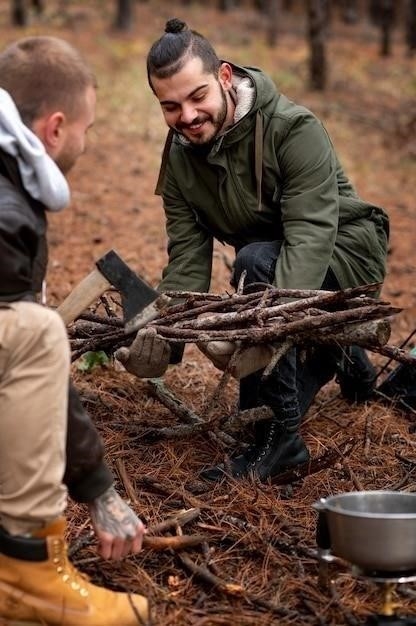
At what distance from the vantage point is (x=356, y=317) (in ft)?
10.1

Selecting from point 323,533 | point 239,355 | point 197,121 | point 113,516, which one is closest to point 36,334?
point 113,516

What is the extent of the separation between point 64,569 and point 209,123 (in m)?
1.87

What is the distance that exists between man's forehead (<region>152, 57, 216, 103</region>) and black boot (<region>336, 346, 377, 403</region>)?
137cm

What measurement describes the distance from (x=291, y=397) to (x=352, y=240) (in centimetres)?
74

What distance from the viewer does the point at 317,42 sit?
1562 cm

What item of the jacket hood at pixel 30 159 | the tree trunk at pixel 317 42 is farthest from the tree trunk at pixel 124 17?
the jacket hood at pixel 30 159

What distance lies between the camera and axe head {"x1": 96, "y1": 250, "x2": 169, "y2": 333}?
8.97 feet

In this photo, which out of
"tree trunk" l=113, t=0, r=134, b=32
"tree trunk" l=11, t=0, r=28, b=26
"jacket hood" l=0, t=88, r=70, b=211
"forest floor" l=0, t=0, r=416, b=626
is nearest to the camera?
"jacket hood" l=0, t=88, r=70, b=211

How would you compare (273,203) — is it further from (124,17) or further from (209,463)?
(124,17)

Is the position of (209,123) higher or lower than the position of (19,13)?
lower

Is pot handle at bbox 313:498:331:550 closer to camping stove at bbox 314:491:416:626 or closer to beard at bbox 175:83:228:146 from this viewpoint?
camping stove at bbox 314:491:416:626

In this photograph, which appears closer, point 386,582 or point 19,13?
point 386,582

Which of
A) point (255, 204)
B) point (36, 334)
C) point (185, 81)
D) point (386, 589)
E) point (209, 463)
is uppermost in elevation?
point (185, 81)

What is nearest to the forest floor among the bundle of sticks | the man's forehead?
the bundle of sticks
